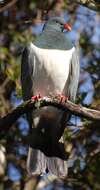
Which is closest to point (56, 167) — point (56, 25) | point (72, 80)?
point (72, 80)

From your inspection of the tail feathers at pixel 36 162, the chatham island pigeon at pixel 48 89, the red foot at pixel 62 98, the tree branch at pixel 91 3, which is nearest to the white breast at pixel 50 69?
the chatham island pigeon at pixel 48 89

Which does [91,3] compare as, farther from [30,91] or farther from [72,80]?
[30,91]

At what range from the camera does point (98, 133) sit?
22.1 ft

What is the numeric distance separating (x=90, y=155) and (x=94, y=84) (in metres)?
0.65

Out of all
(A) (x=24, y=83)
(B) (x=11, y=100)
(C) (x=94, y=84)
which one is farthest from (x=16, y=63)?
(A) (x=24, y=83)

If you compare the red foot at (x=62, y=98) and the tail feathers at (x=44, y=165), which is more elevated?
the red foot at (x=62, y=98)

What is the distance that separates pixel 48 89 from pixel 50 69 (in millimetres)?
188

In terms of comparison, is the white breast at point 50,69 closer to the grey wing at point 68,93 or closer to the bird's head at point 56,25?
the grey wing at point 68,93

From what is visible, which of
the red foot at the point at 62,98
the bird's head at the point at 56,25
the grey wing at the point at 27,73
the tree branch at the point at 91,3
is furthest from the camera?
the bird's head at the point at 56,25

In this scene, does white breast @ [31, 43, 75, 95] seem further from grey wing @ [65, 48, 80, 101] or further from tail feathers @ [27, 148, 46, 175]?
tail feathers @ [27, 148, 46, 175]

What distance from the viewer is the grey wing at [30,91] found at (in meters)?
5.48

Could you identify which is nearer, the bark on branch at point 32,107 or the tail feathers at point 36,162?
the bark on branch at point 32,107

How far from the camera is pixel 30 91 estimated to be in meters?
5.61

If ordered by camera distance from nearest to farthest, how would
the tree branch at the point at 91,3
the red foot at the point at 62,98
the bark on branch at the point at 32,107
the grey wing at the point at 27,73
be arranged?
the bark on branch at the point at 32,107
the red foot at the point at 62,98
the tree branch at the point at 91,3
the grey wing at the point at 27,73
